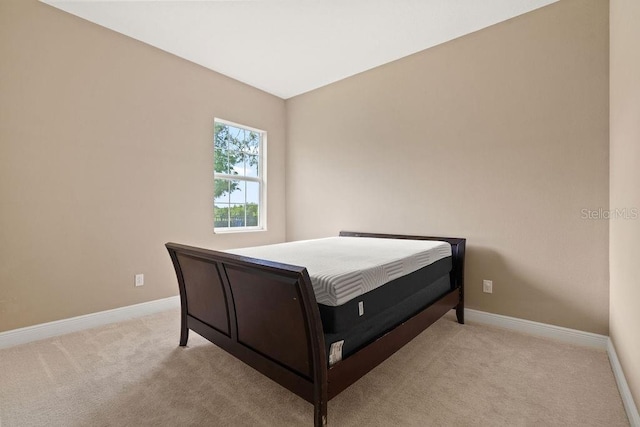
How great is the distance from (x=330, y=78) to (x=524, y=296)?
3.10 meters

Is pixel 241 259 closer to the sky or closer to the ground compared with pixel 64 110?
closer to the ground

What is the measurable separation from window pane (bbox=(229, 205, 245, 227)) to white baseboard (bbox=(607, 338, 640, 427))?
365 cm

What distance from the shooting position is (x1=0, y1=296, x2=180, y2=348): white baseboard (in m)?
2.29

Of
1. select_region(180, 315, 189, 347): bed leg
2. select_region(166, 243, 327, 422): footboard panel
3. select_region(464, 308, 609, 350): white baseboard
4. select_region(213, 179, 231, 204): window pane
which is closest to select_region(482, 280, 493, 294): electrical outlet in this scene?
select_region(464, 308, 609, 350): white baseboard

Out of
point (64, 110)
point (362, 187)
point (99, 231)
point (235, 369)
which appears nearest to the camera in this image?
point (235, 369)

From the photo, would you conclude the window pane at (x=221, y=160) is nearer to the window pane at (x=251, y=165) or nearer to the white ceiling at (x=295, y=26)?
the window pane at (x=251, y=165)

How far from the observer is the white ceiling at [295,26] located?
246 centimetres

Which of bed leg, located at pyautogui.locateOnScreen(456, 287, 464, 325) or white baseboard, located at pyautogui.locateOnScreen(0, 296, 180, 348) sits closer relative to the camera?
white baseboard, located at pyautogui.locateOnScreen(0, 296, 180, 348)

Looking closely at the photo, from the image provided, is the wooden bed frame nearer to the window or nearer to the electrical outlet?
the electrical outlet

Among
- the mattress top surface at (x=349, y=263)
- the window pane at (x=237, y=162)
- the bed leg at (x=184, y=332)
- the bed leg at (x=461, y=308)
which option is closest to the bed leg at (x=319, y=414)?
the mattress top surface at (x=349, y=263)

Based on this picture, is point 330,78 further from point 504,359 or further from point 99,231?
point 504,359

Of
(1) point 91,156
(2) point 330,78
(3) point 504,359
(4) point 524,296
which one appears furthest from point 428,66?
(1) point 91,156

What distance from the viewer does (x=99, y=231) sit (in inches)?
107

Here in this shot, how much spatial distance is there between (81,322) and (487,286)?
3.56m
